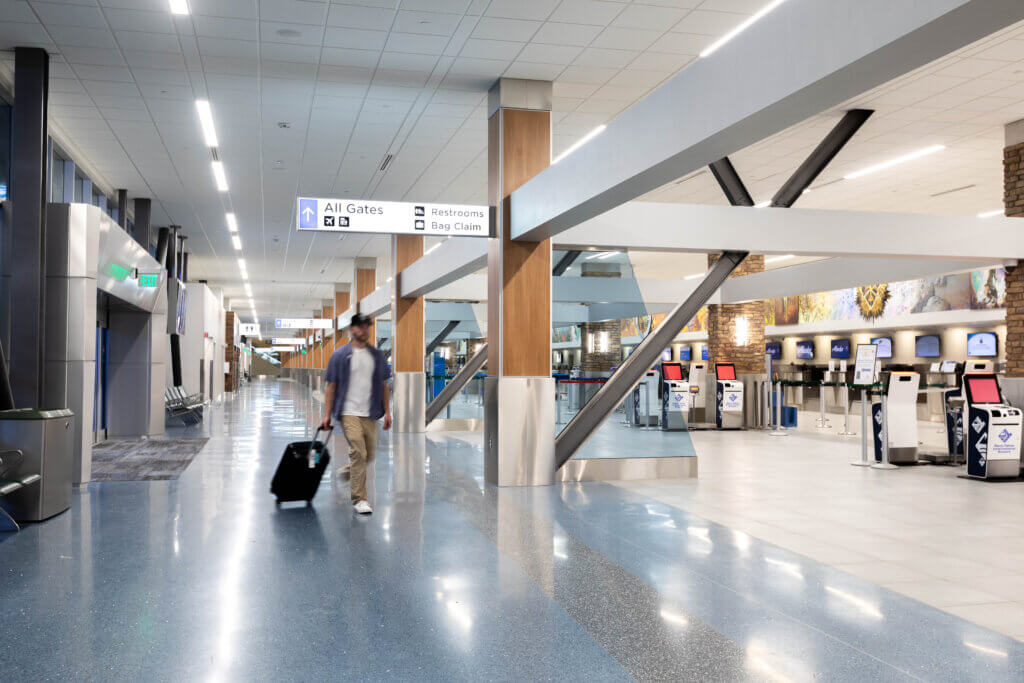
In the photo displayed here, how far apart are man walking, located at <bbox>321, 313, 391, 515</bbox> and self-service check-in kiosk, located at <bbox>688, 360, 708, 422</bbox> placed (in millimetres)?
10526

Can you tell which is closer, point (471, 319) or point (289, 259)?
point (471, 319)

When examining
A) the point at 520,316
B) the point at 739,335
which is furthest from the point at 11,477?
the point at 739,335

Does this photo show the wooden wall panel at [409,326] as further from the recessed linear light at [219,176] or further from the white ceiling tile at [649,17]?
the white ceiling tile at [649,17]

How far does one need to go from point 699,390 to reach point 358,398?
1085cm

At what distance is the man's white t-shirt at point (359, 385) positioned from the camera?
659cm

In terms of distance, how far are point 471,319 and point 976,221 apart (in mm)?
8032

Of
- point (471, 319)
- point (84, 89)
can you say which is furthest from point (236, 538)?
point (471, 319)

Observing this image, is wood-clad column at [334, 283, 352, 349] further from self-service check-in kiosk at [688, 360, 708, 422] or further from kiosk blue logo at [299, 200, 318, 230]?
kiosk blue logo at [299, 200, 318, 230]

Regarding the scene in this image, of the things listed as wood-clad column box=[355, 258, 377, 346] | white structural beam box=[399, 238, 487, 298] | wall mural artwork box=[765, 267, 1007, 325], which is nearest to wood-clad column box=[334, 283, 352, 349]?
wood-clad column box=[355, 258, 377, 346]

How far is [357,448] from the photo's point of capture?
6516 millimetres

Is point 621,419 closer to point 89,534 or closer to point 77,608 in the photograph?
point 89,534

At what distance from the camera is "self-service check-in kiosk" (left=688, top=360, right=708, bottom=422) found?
16275 millimetres

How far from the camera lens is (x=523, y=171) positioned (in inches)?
336

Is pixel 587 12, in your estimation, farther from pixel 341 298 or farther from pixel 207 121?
pixel 341 298
